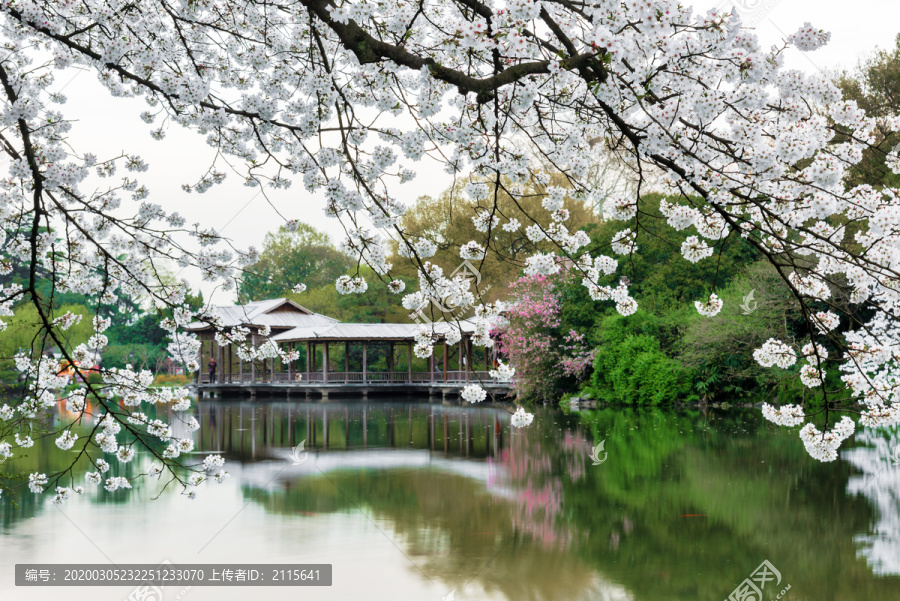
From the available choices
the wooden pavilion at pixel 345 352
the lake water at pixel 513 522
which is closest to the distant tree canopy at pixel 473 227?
the wooden pavilion at pixel 345 352

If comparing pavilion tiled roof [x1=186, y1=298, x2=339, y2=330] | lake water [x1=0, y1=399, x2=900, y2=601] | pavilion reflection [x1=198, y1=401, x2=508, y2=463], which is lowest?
lake water [x1=0, y1=399, x2=900, y2=601]

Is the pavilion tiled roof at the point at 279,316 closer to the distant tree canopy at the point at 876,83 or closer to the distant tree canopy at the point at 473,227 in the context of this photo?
the distant tree canopy at the point at 473,227

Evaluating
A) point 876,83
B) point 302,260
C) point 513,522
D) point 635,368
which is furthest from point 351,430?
point 302,260

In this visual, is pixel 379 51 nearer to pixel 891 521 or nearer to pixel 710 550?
pixel 710 550

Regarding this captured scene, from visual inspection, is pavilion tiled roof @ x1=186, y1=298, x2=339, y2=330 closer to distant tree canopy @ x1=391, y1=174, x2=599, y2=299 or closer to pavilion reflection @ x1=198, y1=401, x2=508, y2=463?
distant tree canopy @ x1=391, y1=174, x2=599, y2=299

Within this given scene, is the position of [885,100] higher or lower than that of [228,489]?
higher

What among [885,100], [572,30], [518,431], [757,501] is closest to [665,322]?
[518,431]

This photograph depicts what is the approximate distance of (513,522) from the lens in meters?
7.10

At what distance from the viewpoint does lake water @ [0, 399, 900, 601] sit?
541 cm

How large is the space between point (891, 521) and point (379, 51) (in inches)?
244

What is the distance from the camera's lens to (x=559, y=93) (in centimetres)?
414

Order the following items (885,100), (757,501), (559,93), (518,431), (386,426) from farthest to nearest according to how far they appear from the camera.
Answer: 1. (885,100)
2. (386,426)
3. (518,431)
4. (757,501)
5. (559,93)

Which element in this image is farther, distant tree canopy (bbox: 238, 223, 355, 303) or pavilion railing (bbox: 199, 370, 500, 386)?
distant tree canopy (bbox: 238, 223, 355, 303)

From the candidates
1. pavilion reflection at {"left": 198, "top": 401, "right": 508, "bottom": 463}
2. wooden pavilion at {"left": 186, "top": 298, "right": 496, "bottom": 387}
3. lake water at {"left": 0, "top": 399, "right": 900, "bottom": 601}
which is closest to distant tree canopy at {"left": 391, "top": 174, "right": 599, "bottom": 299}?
wooden pavilion at {"left": 186, "top": 298, "right": 496, "bottom": 387}
